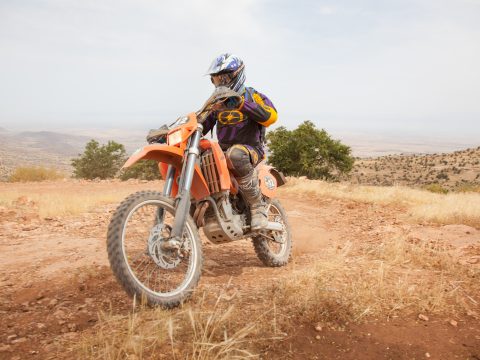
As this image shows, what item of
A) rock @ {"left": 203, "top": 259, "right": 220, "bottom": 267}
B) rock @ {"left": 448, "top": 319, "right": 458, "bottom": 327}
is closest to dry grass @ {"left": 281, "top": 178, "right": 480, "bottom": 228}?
rock @ {"left": 203, "top": 259, "right": 220, "bottom": 267}

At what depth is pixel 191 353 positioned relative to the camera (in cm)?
275

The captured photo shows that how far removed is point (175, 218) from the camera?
409 cm

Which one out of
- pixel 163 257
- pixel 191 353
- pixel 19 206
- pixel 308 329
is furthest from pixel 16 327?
pixel 19 206

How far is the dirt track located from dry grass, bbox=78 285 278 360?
7.9 inches

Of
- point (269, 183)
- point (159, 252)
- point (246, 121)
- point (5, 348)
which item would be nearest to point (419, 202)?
point (269, 183)

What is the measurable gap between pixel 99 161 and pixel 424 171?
42759mm

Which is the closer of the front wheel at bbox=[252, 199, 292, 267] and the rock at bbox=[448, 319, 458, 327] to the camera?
the rock at bbox=[448, 319, 458, 327]

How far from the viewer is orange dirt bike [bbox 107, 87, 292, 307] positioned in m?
3.75

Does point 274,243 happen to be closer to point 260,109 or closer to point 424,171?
point 260,109

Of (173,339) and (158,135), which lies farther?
(158,135)

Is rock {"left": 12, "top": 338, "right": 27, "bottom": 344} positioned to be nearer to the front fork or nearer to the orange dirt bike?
the orange dirt bike

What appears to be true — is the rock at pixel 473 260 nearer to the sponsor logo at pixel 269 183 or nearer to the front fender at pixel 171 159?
the sponsor logo at pixel 269 183

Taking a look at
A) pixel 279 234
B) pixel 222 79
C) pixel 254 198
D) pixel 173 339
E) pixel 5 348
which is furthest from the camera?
pixel 279 234

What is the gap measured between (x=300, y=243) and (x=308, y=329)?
4.67 m
